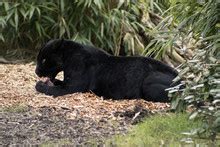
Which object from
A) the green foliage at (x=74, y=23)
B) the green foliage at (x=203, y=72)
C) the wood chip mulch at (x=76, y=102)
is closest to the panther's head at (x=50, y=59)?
the wood chip mulch at (x=76, y=102)

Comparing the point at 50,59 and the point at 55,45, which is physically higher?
the point at 55,45

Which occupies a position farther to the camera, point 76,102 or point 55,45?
point 55,45

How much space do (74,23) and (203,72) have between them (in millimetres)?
6170

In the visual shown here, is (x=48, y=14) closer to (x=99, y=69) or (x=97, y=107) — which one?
(x=99, y=69)

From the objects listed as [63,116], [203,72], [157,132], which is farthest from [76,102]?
[203,72]

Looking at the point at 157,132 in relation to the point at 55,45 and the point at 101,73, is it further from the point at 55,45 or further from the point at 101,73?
the point at 55,45

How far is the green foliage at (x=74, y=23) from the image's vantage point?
9.66m

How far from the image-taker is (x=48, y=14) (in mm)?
9906

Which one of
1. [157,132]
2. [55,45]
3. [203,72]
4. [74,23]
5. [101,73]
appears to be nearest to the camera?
[203,72]

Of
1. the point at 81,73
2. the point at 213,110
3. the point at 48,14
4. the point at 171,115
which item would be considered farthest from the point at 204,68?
the point at 48,14

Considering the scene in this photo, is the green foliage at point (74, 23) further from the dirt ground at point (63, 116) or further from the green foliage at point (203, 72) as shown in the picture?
the green foliage at point (203, 72)

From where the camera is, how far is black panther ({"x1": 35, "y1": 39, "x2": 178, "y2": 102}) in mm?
6184

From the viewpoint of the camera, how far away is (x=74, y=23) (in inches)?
392

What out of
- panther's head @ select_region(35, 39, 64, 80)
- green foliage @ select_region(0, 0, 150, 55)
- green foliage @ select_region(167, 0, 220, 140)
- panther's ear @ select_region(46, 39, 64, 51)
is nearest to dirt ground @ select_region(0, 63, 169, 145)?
panther's head @ select_region(35, 39, 64, 80)
